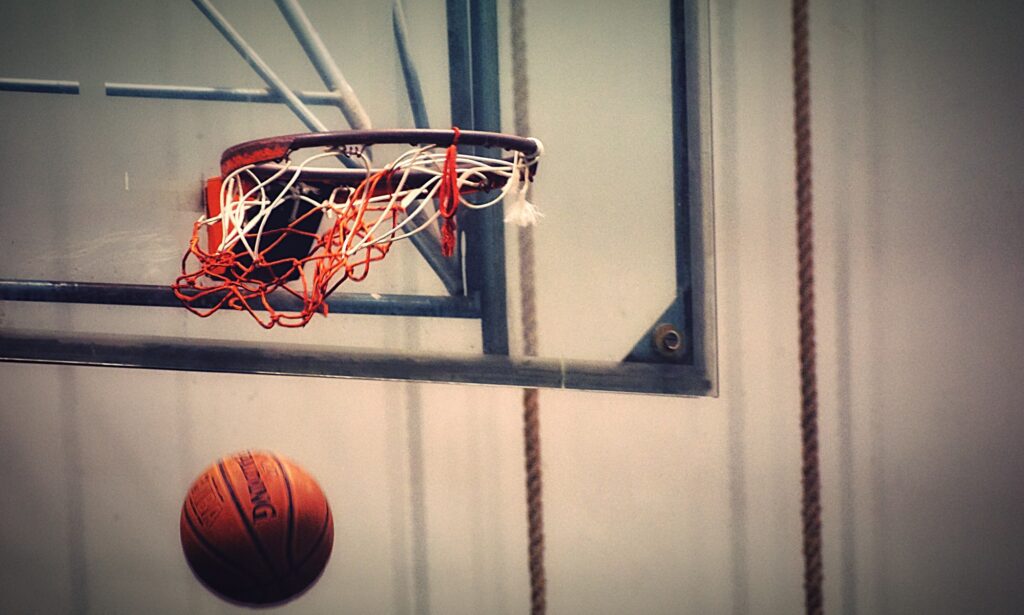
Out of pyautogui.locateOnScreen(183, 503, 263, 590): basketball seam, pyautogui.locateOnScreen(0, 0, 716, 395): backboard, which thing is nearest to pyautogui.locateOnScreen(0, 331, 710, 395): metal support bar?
pyautogui.locateOnScreen(0, 0, 716, 395): backboard

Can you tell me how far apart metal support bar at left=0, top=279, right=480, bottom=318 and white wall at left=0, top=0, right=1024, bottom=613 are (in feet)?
1.50

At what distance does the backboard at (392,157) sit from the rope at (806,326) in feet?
1.11

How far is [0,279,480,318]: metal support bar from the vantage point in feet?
4.56

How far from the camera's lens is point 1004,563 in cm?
174

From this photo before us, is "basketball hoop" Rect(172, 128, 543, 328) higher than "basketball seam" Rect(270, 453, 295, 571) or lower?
higher

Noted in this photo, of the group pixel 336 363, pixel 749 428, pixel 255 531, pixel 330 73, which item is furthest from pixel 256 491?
pixel 749 428

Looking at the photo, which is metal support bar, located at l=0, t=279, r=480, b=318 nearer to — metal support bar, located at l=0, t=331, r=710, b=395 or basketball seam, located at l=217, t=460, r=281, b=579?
metal support bar, located at l=0, t=331, r=710, b=395

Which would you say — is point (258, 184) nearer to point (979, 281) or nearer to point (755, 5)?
point (755, 5)

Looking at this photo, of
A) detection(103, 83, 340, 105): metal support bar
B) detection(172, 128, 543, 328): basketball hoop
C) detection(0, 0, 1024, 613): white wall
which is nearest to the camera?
detection(172, 128, 543, 328): basketball hoop

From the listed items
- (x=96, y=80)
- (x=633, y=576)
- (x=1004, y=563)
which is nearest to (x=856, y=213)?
(x=1004, y=563)

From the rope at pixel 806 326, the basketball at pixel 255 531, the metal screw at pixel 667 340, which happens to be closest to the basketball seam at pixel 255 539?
the basketball at pixel 255 531

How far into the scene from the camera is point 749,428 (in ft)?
5.82

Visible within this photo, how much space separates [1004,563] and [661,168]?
1.11 metres

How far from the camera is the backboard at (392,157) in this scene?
4.47 feet
